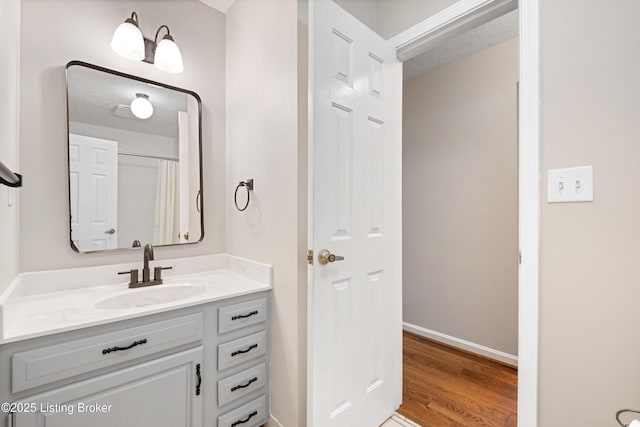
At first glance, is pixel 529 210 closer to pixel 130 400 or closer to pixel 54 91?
pixel 130 400

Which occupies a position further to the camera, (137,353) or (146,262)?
(146,262)

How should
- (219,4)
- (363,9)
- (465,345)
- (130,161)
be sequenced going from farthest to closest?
(465,345) < (219,4) < (363,9) < (130,161)

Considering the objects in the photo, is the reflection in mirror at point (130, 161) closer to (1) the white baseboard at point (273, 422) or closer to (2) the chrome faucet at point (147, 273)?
(2) the chrome faucet at point (147, 273)

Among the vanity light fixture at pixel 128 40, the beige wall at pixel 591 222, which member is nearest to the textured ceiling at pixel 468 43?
the beige wall at pixel 591 222

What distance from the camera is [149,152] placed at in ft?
5.62

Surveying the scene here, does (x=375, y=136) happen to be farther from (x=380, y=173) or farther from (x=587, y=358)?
(x=587, y=358)

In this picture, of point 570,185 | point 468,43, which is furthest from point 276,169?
point 468,43

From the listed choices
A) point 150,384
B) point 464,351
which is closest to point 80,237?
point 150,384

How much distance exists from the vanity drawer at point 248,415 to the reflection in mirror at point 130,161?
3.29 feet

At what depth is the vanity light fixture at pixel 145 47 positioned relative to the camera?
1513mm

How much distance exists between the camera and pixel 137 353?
117 cm

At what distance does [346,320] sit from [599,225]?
104 cm

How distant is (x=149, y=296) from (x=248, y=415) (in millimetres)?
810

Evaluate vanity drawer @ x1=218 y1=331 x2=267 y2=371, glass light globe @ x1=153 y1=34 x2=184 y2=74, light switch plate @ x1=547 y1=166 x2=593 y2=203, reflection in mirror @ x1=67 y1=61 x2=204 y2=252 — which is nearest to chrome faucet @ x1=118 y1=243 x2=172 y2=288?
reflection in mirror @ x1=67 y1=61 x2=204 y2=252
